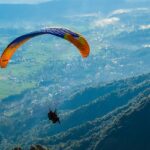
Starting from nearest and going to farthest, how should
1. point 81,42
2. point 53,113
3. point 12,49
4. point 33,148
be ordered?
1. point 53,113
2. point 81,42
3. point 12,49
4. point 33,148

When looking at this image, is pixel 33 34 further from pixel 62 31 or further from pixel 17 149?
pixel 17 149

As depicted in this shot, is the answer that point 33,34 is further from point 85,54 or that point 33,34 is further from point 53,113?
point 53,113

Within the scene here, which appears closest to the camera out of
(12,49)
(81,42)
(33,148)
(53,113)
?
(53,113)

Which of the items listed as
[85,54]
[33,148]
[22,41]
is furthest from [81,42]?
[33,148]

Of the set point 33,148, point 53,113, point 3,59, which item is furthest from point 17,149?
point 53,113

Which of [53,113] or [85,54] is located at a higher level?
[85,54]

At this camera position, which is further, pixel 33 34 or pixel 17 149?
pixel 17 149

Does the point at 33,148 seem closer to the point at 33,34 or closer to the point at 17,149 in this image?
the point at 17,149

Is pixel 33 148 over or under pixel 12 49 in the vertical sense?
under

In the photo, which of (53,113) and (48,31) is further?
(48,31)
